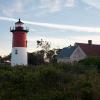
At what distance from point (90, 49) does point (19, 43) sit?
17725 mm

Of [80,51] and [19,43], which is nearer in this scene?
[19,43]

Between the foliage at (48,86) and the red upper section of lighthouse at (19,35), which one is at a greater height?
the red upper section of lighthouse at (19,35)

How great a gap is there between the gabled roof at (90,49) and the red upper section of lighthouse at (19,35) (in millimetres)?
15748

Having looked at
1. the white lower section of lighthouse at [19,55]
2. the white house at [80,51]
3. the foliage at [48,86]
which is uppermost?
the white house at [80,51]

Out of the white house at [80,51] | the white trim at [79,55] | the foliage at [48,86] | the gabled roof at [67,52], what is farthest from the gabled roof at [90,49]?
the foliage at [48,86]

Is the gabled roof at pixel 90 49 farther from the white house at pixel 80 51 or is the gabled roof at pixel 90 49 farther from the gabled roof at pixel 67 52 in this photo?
the gabled roof at pixel 67 52

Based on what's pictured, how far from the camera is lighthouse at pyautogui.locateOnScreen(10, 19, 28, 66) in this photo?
1607 inches

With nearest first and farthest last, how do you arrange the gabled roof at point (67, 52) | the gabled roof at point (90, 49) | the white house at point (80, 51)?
the gabled roof at point (90, 49)
the white house at point (80, 51)
the gabled roof at point (67, 52)

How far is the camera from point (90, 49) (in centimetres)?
5619

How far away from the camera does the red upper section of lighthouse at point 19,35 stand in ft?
134

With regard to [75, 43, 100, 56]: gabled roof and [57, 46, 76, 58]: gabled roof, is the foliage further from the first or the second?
[57, 46, 76, 58]: gabled roof

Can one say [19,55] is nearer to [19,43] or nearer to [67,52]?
[19,43]

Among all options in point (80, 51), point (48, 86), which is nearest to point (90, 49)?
point (80, 51)

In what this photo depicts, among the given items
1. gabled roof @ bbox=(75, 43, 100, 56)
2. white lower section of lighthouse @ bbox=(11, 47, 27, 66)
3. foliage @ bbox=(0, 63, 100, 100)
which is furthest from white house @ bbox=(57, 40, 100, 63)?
foliage @ bbox=(0, 63, 100, 100)
